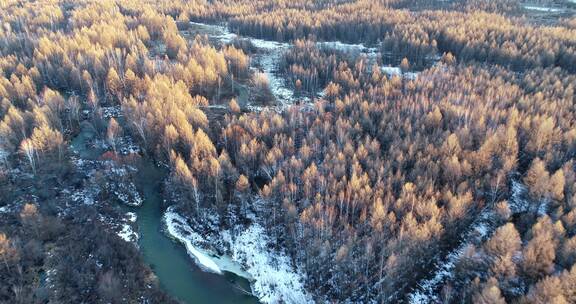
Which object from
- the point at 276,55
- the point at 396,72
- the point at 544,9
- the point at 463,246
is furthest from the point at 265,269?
the point at 544,9

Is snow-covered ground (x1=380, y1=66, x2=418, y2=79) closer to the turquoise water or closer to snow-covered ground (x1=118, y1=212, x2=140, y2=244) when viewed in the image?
the turquoise water

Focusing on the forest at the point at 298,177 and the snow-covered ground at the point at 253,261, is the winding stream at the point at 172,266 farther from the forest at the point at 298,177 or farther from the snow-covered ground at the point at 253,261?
the snow-covered ground at the point at 253,261

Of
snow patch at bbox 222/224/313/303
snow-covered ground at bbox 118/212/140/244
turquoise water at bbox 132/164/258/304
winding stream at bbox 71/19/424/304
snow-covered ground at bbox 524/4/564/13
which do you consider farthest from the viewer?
snow-covered ground at bbox 524/4/564/13

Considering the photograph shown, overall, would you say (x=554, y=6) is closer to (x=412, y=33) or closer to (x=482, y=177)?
(x=412, y=33)

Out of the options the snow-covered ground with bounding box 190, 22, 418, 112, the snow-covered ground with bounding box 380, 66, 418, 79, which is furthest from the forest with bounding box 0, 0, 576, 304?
the snow-covered ground with bounding box 190, 22, 418, 112

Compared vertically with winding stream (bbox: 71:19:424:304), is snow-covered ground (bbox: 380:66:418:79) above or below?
above

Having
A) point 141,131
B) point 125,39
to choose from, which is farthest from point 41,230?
point 125,39
